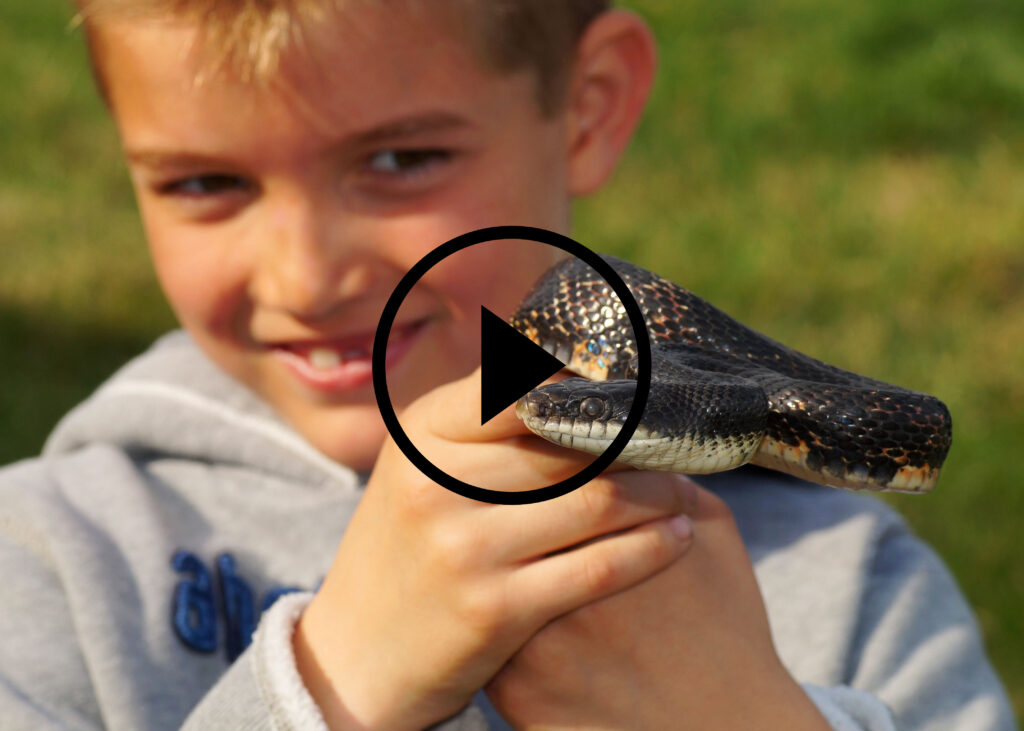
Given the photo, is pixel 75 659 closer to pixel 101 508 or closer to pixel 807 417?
pixel 101 508

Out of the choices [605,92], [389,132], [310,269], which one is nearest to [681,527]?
[310,269]

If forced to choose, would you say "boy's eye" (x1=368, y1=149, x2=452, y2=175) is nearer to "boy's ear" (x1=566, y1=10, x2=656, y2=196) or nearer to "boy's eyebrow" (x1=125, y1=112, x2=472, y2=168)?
"boy's eyebrow" (x1=125, y1=112, x2=472, y2=168)

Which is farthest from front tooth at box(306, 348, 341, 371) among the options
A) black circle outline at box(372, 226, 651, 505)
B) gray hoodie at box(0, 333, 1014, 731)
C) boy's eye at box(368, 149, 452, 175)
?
black circle outline at box(372, 226, 651, 505)

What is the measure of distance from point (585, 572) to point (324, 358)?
104cm

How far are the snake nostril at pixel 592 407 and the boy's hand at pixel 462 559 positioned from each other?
0.11 meters

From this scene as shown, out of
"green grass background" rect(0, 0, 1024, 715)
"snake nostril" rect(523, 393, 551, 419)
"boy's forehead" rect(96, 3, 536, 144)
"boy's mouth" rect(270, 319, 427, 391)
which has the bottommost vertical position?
"green grass background" rect(0, 0, 1024, 715)

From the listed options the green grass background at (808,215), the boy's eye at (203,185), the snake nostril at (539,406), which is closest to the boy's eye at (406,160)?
the boy's eye at (203,185)

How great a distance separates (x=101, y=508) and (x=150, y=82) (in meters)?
0.95

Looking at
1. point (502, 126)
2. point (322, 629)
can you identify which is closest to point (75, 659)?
point (322, 629)

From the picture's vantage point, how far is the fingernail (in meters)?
2.07

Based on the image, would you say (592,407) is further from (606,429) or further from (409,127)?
(409,127)

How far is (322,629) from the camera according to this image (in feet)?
7.37

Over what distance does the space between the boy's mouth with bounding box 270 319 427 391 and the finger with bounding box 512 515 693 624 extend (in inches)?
35.8

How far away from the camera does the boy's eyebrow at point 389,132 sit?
2.62m
